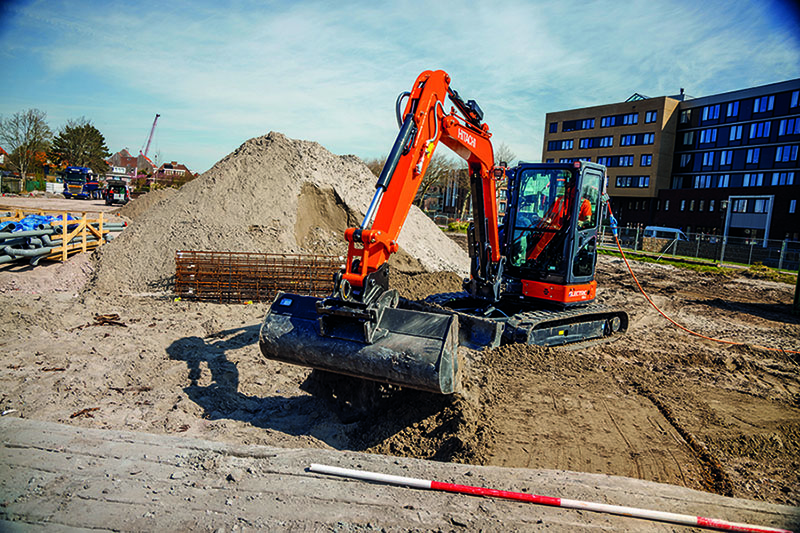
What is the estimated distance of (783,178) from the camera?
3666 centimetres

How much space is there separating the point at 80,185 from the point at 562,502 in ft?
173

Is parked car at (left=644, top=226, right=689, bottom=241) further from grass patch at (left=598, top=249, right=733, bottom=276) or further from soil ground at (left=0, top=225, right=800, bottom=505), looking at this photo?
soil ground at (left=0, top=225, right=800, bottom=505)

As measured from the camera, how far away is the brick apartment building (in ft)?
120

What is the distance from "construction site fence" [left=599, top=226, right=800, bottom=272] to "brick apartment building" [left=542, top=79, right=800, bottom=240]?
500 inches

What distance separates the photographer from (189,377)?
255 inches

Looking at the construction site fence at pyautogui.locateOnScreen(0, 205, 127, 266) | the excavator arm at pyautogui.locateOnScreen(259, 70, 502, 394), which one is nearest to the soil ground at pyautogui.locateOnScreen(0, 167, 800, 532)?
the excavator arm at pyautogui.locateOnScreen(259, 70, 502, 394)

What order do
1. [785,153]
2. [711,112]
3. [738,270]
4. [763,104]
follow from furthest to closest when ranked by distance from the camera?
[711,112], [763,104], [785,153], [738,270]

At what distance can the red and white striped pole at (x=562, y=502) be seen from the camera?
3.55m

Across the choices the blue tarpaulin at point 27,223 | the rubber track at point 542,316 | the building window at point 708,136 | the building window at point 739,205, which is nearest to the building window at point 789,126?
the building window at point 708,136

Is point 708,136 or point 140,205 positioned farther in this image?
point 708,136

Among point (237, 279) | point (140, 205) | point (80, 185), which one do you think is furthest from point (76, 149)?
point (237, 279)

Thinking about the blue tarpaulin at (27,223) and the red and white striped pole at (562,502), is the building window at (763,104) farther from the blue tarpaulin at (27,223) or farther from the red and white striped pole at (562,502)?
the blue tarpaulin at (27,223)

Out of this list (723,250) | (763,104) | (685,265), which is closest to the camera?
(685,265)

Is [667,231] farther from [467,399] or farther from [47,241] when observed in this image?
[47,241]
